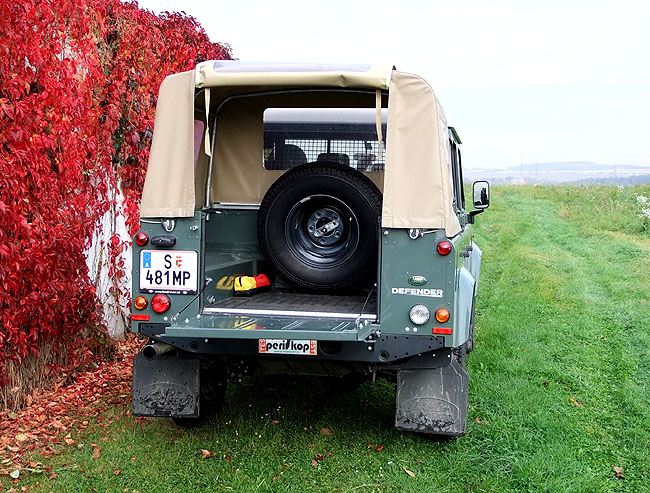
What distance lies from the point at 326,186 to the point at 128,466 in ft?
7.60

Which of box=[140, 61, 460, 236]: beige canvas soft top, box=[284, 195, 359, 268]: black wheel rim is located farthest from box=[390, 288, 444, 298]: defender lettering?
box=[284, 195, 359, 268]: black wheel rim

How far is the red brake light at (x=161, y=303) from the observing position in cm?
478

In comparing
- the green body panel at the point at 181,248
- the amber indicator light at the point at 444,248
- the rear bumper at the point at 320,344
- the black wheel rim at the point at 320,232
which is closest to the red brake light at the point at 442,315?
the rear bumper at the point at 320,344

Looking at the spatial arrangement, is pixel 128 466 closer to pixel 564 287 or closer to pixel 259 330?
pixel 259 330

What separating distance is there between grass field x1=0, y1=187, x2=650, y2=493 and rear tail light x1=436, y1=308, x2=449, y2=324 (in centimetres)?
100

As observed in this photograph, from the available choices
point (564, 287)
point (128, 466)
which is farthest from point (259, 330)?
point (564, 287)

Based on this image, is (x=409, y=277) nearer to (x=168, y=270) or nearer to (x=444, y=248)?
(x=444, y=248)

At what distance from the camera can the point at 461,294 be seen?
481 centimetres

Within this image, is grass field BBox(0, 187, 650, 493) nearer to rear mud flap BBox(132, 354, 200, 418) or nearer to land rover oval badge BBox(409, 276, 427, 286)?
rear mud flap BBox(132, 354, 200, 418)

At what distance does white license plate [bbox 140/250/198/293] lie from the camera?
4.78 metres

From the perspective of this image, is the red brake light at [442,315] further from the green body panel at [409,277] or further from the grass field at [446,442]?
the grass field at [446,442]

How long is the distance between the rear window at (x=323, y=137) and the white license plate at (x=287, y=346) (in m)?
1.78

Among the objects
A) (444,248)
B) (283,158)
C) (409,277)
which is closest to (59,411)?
(283,158)

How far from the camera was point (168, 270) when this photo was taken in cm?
479
